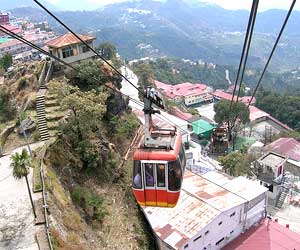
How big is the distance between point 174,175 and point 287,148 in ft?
129

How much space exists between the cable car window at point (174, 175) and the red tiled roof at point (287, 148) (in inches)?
1423

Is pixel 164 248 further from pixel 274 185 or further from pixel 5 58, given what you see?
pixel 5 58

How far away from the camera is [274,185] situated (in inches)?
1309

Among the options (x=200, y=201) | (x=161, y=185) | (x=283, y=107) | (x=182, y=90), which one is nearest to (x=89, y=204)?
(x=200, y=201)

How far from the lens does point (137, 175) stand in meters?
12.5

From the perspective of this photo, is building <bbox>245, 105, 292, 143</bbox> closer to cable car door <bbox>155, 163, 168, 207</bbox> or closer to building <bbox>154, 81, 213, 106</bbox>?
building <bbox>154, 81, 213, 106</bbox>

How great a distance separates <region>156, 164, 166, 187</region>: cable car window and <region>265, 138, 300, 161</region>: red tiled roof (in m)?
36.3

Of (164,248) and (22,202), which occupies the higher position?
(22,202)

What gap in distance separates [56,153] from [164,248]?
8.92 m

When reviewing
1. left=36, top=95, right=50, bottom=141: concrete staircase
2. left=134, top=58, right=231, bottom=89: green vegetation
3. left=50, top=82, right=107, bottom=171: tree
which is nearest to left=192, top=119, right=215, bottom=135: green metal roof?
left=36, top=95, right=50, bottom=141: concrete staircase

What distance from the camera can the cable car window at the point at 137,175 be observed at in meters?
12.2

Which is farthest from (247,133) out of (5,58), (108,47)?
(5,58)

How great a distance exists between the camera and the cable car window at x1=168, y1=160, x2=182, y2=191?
11875 millimetres

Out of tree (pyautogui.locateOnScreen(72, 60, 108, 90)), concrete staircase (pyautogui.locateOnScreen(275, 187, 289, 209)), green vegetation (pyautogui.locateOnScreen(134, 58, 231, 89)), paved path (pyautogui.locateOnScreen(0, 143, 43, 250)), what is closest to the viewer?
paved path (pyautogui.locateOnScreen(0, 143, 43, 250))
